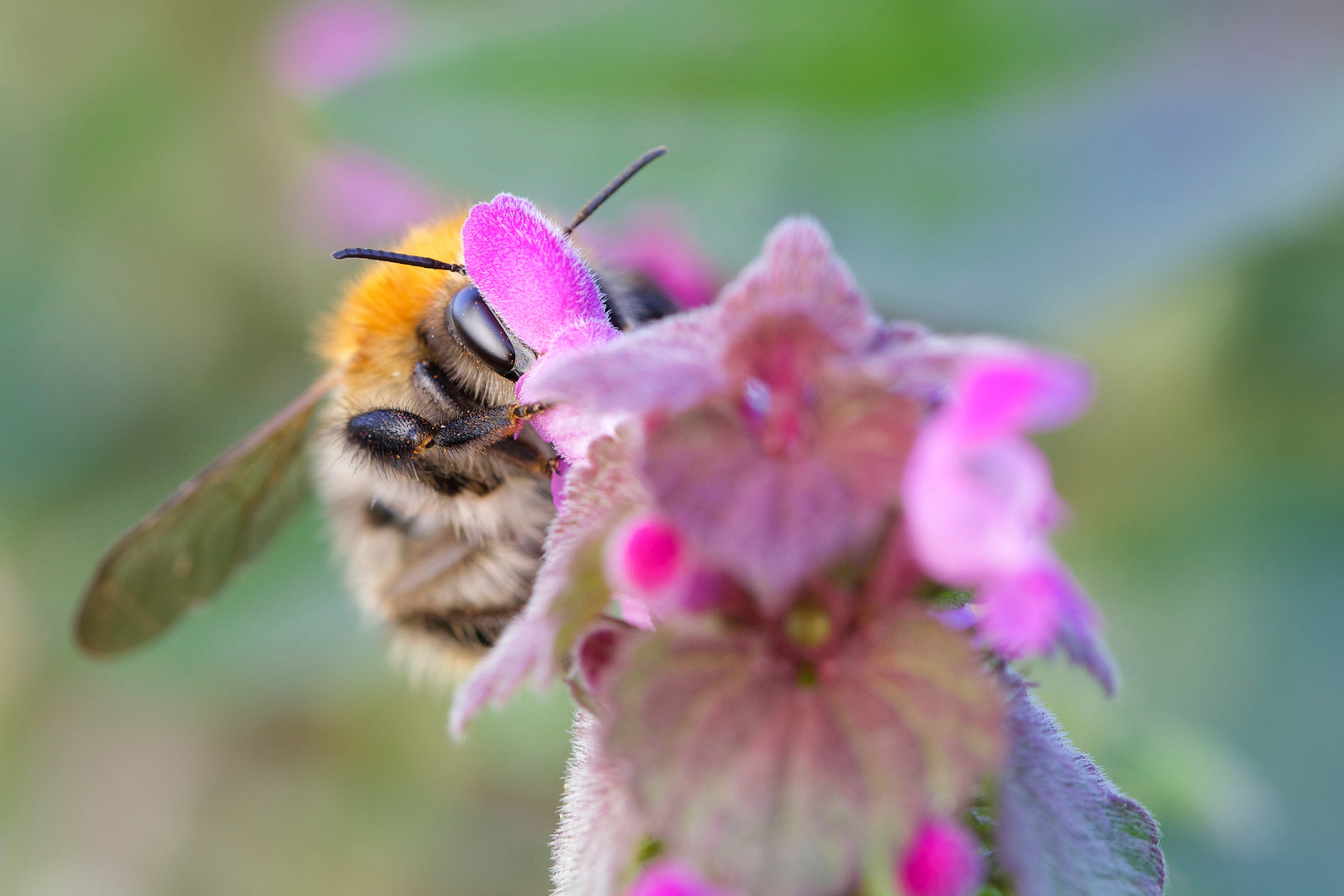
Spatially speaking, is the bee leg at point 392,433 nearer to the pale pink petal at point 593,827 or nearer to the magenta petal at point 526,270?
the magenta petal at point 526,270

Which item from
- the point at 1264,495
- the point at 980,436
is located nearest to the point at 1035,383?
the point at 980,436

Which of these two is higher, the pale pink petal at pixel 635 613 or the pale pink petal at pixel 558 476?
the pale pink petal at pixel 558 476

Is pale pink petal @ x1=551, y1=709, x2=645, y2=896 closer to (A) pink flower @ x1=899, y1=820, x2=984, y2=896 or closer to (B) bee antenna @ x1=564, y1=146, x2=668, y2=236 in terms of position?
(A) pink flower @ x1=899, y1=820, x2=984, y2=896

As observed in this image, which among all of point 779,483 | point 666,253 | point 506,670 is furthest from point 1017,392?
point 666,253

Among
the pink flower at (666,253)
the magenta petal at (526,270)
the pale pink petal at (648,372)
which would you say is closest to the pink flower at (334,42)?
the pink flower at (666,253)

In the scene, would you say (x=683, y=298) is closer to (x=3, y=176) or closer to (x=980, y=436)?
(x=980, y=436)

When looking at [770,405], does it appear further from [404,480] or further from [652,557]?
[404,480]
